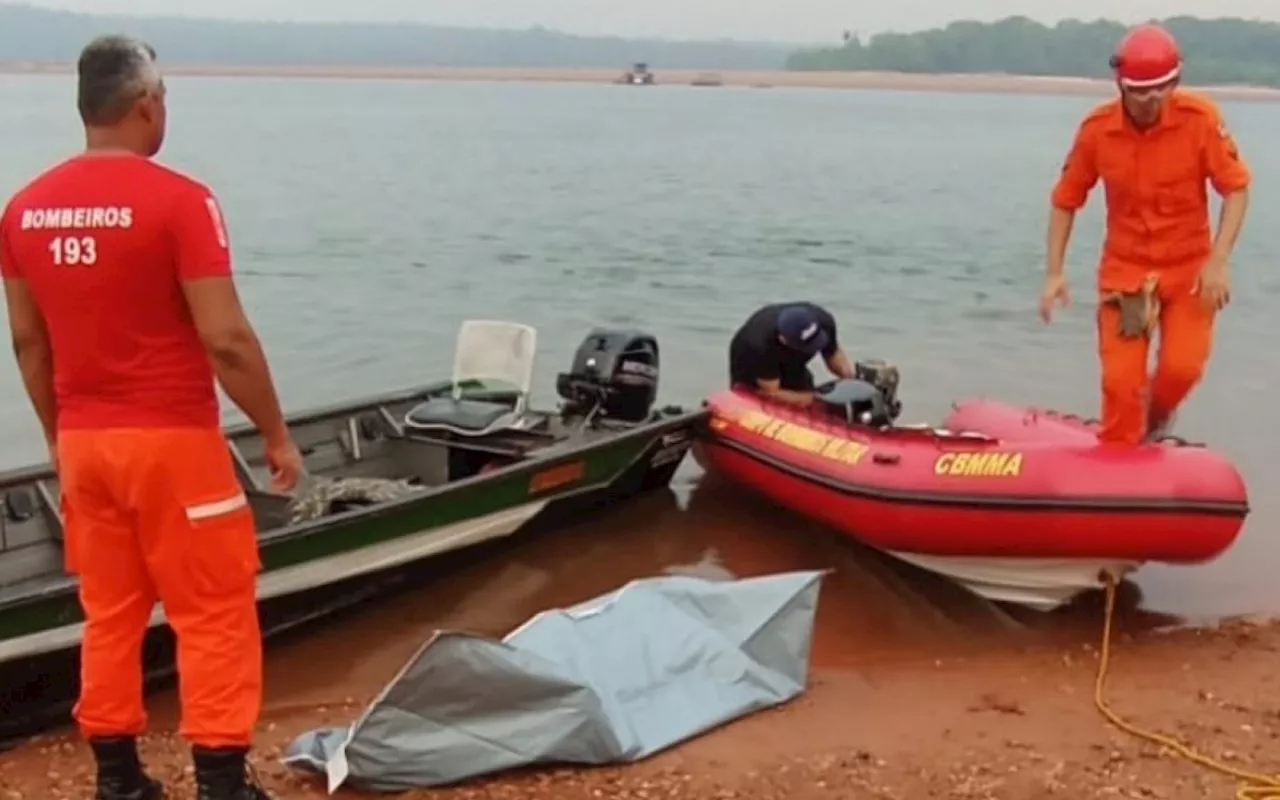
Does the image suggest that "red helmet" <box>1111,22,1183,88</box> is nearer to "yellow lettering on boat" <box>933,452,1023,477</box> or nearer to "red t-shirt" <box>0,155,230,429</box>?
"yellow lettering on boat" <box>933,452,1023,477</box>

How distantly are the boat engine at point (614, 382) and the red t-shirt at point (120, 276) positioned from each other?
4387 mm

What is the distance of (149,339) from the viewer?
3.94 metres

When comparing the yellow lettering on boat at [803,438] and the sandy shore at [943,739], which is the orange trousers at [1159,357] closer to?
the sandy shore at [943,739]

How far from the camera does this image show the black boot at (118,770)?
170 inches

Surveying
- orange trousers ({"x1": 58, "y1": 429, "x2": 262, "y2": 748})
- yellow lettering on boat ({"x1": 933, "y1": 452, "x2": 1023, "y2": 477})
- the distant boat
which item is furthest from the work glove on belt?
the distant boat

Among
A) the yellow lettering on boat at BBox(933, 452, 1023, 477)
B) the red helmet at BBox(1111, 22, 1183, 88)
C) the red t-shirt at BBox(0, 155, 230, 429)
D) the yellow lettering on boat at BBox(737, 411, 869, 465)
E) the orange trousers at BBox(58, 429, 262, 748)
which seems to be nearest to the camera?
the red t-shirt at BBox(0, 155, 230, 429)

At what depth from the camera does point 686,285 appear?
18891 millimetres

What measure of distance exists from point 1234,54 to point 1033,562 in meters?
105

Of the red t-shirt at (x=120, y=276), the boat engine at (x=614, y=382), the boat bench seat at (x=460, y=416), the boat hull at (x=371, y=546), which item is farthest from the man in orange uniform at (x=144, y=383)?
the boat engine at (x=614, y=382)

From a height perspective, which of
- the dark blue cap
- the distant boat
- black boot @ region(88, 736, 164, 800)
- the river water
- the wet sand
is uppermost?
the dark blue cap

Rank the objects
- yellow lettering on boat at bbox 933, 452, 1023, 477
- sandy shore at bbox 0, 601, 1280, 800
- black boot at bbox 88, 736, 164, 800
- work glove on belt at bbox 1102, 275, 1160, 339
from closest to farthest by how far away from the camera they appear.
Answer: black boot at bbox 88, 736, 164, 800 < sandy shore at bbox 0, 601, 1280, 800 < work glove on belt at bbox 1102, 275, 1160, 339 < yellow lettering on boat at bbox 933, 452, 1023, 477

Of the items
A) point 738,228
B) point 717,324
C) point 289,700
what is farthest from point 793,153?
point 289,700

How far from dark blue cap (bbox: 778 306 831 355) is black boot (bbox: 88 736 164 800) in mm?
4574

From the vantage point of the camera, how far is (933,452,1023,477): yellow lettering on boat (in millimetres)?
6652
